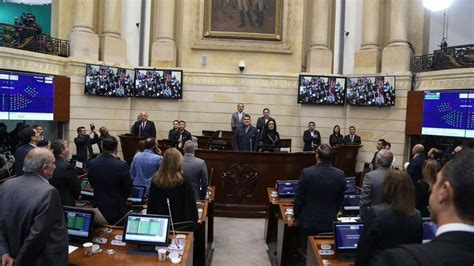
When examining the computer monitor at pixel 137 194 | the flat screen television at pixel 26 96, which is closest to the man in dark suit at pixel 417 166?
the computer monitor at pixel 137 194

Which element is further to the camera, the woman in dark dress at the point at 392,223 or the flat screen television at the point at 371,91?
the flat screen television at the point at 371,91

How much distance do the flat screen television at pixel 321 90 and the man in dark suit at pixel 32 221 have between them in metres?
10.7

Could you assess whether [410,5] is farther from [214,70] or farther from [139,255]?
[139,255]

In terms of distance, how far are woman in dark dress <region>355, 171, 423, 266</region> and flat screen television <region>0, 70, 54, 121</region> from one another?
9.52m

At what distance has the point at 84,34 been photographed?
12703mm

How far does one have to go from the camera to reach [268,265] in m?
5.75

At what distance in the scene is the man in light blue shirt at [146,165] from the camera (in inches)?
226

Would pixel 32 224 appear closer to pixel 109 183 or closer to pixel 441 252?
pixel 109 183

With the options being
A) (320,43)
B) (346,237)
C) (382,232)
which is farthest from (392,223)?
(320,43)

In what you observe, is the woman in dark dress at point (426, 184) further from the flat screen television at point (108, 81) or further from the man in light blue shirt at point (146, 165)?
the flat screen television at point (108, 81)

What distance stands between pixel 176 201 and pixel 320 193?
1475mm

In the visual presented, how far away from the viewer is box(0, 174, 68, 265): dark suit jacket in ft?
9.43

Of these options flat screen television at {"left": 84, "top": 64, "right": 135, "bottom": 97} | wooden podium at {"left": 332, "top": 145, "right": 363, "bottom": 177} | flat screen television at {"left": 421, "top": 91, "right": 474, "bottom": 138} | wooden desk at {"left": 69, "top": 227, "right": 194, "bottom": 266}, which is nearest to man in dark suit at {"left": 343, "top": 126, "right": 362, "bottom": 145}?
wooden podium at {"left": 332, "top": 145, "right": 363, "bottom": 177}

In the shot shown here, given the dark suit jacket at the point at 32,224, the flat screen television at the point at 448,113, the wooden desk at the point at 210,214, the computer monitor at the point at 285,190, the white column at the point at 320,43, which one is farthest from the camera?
the white column at the point at 320,43
